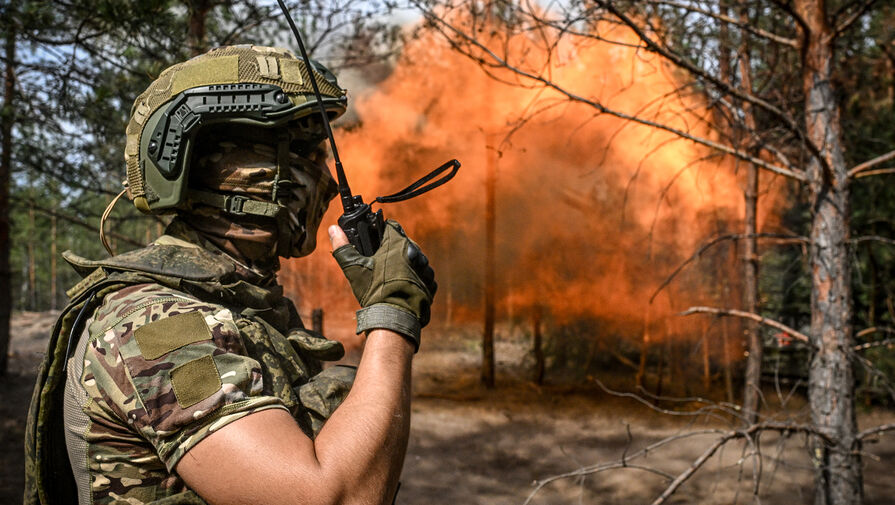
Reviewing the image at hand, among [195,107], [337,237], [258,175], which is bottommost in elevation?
[337,237]

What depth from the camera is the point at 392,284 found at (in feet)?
6.10

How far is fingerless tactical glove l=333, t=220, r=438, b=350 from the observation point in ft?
5.93

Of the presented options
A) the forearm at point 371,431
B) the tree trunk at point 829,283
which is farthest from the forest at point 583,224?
the forearm at point 371,431

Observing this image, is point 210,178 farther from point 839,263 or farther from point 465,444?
point 465,444

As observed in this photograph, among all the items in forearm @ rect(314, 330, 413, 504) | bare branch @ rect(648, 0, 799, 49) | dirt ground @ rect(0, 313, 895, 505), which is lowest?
dirt ground @ rect(0, 313, 895, 505)

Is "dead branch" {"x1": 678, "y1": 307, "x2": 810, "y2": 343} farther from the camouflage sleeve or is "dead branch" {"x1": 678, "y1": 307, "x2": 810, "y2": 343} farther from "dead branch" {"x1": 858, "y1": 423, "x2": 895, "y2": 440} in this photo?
the camouflage sleeve

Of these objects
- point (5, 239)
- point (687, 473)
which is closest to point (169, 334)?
point (687, 473)

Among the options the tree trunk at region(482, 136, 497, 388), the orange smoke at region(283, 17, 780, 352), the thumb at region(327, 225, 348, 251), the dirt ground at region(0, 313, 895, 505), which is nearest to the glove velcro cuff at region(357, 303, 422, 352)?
the thumb at region(327, 225, 348, 251)

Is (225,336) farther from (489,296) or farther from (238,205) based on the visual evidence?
(489,296)

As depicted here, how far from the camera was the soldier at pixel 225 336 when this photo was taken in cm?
151

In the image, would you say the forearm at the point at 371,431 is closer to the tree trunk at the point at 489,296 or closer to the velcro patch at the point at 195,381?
the velcro patch at the point at 195,381

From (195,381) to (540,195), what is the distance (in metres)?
15.7

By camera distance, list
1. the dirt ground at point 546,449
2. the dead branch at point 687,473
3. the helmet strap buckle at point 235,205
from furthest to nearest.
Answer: the dirt ground at point 546,449 → the dead branch at point 687,473 → the helmet strap buckle at point 235,205

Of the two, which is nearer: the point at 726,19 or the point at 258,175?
the point at 258,175
